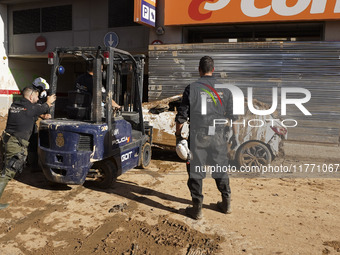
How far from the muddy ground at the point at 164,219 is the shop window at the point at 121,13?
9.15m

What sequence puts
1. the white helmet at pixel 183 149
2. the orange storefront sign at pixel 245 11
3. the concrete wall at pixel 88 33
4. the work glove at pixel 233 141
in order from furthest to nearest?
1. the concrete wall at pixel 88 33
2. the orange storefront sign at pixel 245 11
3. the work glove at pixel 233 141
4. the white helmet at pixel 183 149

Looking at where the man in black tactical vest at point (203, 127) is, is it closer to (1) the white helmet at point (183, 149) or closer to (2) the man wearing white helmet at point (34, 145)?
(1) the white helmet at point (183, 149)

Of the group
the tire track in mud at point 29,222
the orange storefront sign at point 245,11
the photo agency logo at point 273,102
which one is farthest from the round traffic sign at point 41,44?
the tire track in mud at point 29,222

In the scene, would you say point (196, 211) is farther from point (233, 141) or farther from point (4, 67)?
point (4, 67)

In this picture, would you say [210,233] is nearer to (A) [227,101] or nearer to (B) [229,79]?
(A) [227,101]

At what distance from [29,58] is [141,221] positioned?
1581 cm

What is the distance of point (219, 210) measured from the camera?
15.3 feet

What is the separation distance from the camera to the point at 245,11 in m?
10.1

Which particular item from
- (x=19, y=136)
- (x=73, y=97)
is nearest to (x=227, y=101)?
(x=73, y=97)

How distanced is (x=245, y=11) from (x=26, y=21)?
38.1 feet

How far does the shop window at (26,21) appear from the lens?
624 inches

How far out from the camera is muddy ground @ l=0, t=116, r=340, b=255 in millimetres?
3604

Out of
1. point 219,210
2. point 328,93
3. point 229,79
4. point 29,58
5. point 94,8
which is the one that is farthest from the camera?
point 29,58

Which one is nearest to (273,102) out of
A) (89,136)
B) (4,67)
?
(89,136)
